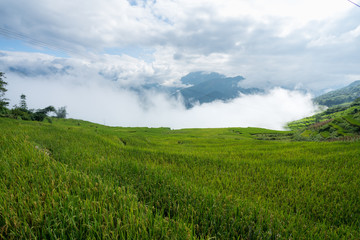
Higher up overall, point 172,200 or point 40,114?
point 40,114

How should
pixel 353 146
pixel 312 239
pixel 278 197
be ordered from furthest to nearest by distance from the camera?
pixel 353 146
pixel 278 197
pixel 312 239

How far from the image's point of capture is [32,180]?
2920 millimetres

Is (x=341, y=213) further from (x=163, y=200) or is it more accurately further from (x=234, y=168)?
(x=163, y=200)

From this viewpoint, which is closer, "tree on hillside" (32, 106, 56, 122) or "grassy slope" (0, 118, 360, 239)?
"grassy slope" (0, 118, 360, 239)

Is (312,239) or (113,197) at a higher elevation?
(113,197)

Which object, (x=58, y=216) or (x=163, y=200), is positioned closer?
(x=58, y=216)

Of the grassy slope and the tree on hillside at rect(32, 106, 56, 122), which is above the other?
the tree on hillside at rect(32, 106, 56, 122)

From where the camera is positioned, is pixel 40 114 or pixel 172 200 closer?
pixel 172 200

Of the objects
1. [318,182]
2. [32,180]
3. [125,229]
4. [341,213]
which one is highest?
[32,180]

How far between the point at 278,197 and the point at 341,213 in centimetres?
114

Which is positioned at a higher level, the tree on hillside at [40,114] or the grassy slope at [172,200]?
the tree on hillside at [40,114]

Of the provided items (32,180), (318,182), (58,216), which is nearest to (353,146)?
(318,182)

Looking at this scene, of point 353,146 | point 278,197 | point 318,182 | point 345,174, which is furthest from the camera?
point 353,146

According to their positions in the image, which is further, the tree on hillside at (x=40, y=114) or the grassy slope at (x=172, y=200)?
the tree on hillside at (x=40, y=114)
